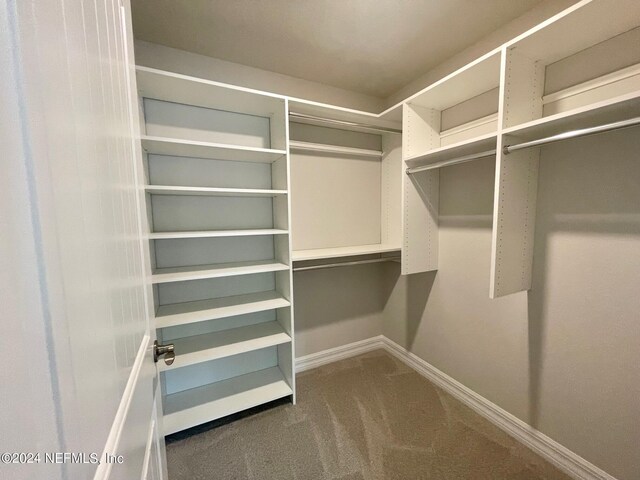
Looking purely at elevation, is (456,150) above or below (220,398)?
above

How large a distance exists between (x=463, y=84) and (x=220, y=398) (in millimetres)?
2716

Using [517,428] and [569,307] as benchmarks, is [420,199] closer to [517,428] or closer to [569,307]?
[569,307]

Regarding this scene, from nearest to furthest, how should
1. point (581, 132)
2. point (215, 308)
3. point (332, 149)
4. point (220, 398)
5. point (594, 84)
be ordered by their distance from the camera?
1. point (581, 132)
2. point (594, 84)
3. point (215, 308)
4. point (220, 398)
5. point (332, 149)

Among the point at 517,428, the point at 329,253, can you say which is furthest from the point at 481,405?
the point at 329,253

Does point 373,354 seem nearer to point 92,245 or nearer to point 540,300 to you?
point 540,300

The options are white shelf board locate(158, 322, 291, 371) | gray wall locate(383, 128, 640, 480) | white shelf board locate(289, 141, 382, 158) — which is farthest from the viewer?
white shelf board locate(289, 141, 382, 158)

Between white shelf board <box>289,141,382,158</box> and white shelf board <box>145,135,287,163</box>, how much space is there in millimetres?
322

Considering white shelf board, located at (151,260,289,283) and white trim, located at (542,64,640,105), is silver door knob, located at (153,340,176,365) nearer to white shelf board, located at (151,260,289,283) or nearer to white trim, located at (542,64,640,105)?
white shelf board, located at (151,260,289,283)

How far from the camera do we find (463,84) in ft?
5.57

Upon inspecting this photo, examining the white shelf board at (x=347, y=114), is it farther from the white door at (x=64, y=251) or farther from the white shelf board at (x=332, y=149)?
the white door at (x=64, y=251)

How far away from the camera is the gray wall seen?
4.24 feet

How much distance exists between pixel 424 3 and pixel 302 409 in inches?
107

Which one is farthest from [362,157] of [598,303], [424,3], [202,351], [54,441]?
[54,441]

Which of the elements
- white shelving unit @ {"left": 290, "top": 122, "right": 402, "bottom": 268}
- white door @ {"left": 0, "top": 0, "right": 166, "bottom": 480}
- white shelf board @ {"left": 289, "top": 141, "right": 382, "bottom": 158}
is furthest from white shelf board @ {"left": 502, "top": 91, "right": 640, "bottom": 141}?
white door @ {"left": 0, "top": 0, "right": 166, "bottom": 480}
